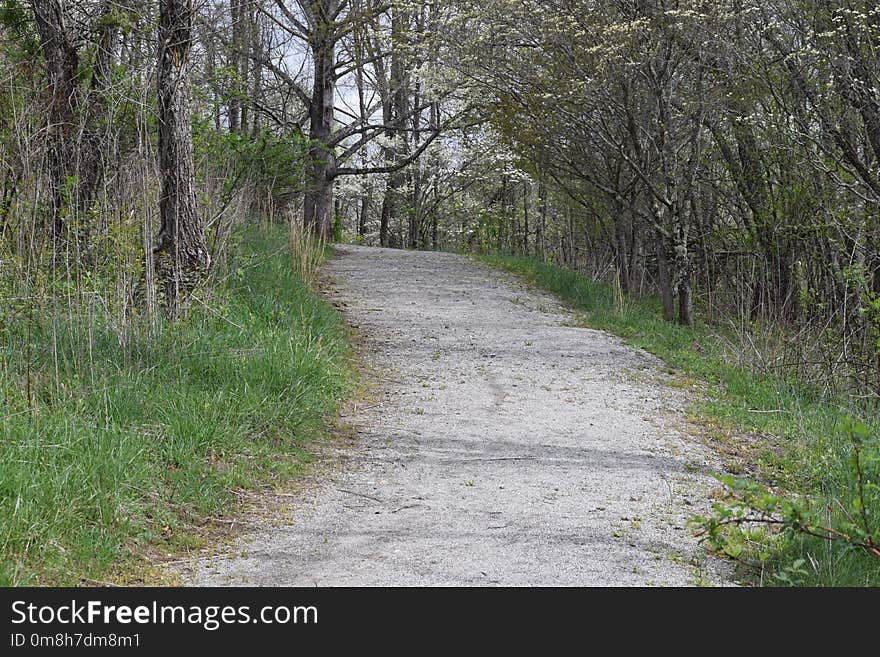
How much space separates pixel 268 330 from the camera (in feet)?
25.0

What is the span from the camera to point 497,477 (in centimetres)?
548

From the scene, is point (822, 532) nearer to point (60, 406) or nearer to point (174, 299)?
point (60, 406)

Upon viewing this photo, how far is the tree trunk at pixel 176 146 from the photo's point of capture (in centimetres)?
810

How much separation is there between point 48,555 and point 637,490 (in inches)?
126

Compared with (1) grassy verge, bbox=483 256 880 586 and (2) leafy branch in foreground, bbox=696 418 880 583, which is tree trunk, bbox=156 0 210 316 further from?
(2) leafy branch in foreground, bbox=696 418 880 583

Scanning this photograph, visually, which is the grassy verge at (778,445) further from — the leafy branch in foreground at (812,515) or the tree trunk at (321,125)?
the tree trunk at (321,125)

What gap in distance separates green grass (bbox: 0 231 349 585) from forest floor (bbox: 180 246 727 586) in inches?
13.7

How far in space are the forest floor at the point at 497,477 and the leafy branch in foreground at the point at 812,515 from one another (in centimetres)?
22

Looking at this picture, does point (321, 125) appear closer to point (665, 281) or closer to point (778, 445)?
point (665, 281)

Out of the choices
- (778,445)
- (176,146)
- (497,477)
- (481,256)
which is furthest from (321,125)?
(497,477)

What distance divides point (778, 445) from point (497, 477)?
2.26 metres

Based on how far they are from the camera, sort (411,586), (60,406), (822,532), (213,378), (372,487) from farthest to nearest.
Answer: (213,378), (372,487), (60,406), (822,532), (411,586)

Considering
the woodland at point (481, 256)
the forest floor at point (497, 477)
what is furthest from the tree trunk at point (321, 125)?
the forest floor at point (497, 477)
